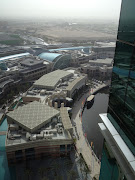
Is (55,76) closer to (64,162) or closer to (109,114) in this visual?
(64,162)

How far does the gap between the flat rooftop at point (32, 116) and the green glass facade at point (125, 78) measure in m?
→ 20.4

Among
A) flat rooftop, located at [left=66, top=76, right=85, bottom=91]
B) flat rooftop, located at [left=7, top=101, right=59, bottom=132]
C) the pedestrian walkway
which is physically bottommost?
the pedestrian walkway

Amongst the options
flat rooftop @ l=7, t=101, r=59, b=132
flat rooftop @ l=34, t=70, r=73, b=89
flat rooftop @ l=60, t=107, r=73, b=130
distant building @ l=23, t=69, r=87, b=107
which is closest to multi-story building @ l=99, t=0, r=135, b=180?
flat rooftop @ l=60, t=107, r=73, b=130

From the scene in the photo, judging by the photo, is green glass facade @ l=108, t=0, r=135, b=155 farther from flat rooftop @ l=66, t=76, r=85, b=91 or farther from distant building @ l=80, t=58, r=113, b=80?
distant building @ l=80, t=58, r=113, b=80

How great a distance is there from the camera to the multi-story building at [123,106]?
10883 mm

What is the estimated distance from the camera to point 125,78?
12.2 metres

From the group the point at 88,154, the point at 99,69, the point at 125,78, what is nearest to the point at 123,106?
the point at 125,78

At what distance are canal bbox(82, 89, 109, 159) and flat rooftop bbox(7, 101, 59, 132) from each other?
10.3m

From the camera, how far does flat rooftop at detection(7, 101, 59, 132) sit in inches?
1227

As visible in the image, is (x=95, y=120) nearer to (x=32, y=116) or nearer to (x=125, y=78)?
(x=32, y=116)

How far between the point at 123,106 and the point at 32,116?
24080 millimetres

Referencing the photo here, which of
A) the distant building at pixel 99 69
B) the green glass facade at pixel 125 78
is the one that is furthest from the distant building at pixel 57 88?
the green glass facade at pixel 125 78

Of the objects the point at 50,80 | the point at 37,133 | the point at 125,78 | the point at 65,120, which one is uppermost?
the point at 125,78

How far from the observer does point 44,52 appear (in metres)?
87.0
